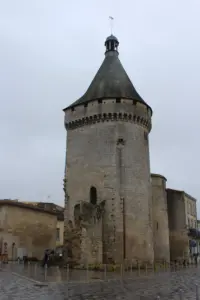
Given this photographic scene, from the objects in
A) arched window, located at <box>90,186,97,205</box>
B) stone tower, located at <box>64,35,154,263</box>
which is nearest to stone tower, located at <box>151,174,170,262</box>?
stone tower, located at <box>64,35,154,263</box>

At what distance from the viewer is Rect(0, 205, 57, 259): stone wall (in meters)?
27.6

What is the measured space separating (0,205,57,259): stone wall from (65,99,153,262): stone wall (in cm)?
564

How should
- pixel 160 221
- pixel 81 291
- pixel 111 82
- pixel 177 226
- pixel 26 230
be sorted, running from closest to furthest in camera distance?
pixel 81 291 < pixel 111 82 < pixel 26 230 < pixel 160 221 < pixel 177 226

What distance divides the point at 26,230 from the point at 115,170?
33.4 ft

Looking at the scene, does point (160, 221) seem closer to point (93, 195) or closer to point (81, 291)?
point (93, 195)

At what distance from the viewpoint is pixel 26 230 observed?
96.0ft

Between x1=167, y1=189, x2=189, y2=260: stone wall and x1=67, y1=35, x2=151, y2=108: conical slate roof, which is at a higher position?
x1=67, y1=35, x2=151, y2=108: conical slate roof

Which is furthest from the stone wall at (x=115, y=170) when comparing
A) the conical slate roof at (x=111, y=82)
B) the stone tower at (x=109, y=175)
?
the conical slate roof at (x=111, y=82)

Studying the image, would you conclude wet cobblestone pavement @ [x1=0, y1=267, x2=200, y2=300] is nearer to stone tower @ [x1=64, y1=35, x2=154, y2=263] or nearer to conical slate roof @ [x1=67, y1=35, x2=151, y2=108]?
stone tower @ [x1=64, y1=35, x2=154, y2=263]

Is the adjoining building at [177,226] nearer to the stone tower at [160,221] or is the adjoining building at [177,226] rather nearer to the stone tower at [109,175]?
the stone tower at [160,221]

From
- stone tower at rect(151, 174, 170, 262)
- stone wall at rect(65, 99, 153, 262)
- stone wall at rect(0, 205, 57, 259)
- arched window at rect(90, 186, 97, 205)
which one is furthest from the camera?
stone tower at rect(151, 174, 170, 262)

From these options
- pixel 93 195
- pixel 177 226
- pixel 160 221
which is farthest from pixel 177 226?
pixel 93 195

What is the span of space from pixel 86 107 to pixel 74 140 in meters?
2.50

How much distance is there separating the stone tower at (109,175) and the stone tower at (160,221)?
5005 millimetres
